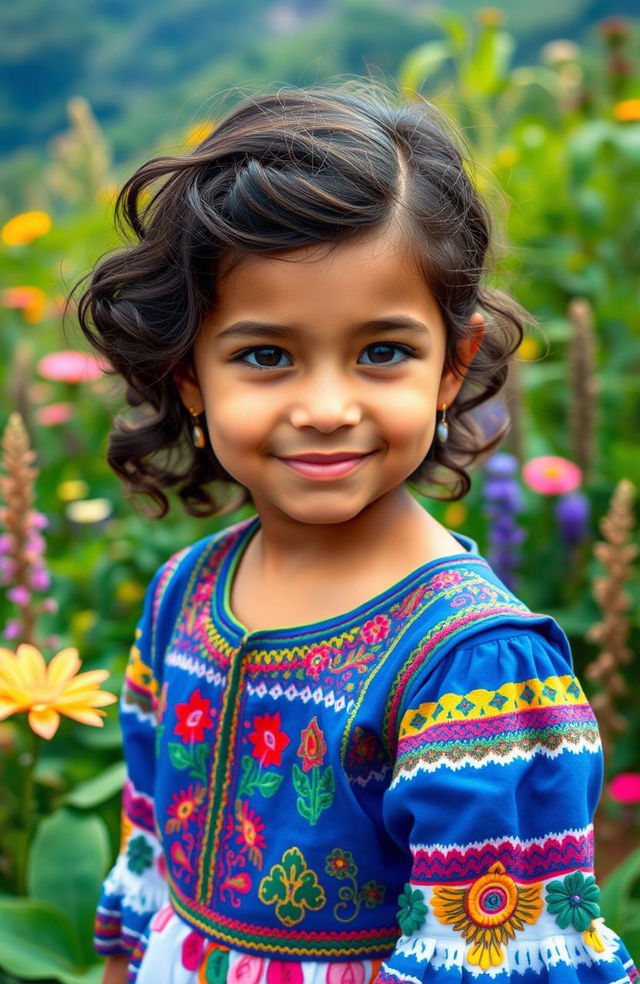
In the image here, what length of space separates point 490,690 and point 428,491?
65 centimetres

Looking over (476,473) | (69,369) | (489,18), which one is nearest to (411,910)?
(476,473)

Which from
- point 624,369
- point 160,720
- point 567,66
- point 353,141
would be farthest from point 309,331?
point 567,66

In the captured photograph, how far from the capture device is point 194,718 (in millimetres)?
1494

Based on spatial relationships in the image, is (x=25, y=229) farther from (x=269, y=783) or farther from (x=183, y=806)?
(x=269, y=783)

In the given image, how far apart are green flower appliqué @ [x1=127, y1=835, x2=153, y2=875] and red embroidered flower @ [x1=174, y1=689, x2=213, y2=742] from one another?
0.86 ft

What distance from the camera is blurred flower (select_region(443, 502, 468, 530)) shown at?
2914 mm

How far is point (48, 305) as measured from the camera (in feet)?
15.0

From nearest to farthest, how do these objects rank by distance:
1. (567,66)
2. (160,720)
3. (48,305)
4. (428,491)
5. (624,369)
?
(160,720)
(428,491)
(624,369)
(48,305)
(567,66)

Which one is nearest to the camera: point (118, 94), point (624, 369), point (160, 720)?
point (160, 720)

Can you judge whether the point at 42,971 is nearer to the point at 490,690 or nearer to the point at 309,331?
the point at 490,690

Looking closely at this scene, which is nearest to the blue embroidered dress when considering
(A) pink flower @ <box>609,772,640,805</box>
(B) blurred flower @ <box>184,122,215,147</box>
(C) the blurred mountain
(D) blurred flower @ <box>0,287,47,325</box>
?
(B) blurred flower @ <box>184,122,215,147</box>

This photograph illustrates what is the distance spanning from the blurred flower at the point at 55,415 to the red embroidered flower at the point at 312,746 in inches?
90.1

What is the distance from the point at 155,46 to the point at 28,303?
6762mm

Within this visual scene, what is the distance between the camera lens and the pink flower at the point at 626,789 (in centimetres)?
233
